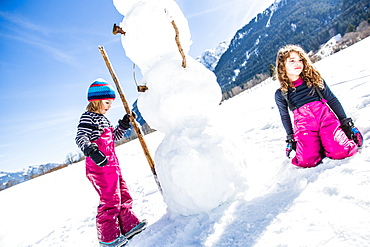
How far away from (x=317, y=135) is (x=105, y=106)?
2156 mm

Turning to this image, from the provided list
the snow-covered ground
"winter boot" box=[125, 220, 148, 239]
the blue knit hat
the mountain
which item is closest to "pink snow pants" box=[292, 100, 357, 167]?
the snow-covered ground

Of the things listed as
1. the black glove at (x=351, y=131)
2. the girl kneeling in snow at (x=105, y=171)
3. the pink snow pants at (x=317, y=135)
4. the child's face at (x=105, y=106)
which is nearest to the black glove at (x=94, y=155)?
the girl kneeling in snow at (x=105, y=171)

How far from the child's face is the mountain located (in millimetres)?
78331

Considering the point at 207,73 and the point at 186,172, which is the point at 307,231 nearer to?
the point at 186,172

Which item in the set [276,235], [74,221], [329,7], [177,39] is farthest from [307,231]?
[329,7]

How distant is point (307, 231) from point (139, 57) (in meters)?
1.91

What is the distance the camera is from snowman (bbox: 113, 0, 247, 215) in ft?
5.33

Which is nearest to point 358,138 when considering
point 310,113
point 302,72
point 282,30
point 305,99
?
point 310,113

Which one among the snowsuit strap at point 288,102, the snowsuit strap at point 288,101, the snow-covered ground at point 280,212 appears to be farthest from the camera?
the snowsuit strap at point 288,102

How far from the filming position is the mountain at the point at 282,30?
74.1 meters

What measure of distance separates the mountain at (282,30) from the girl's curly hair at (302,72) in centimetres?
7713

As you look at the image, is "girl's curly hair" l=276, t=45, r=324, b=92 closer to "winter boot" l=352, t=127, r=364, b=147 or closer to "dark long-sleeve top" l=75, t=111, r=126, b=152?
"winter boot" l=352, t=127, r=364, b=147

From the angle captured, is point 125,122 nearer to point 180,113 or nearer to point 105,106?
point 105,106

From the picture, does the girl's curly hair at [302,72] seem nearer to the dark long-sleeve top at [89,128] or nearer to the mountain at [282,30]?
the dark long-sleeve top at [89,128]
